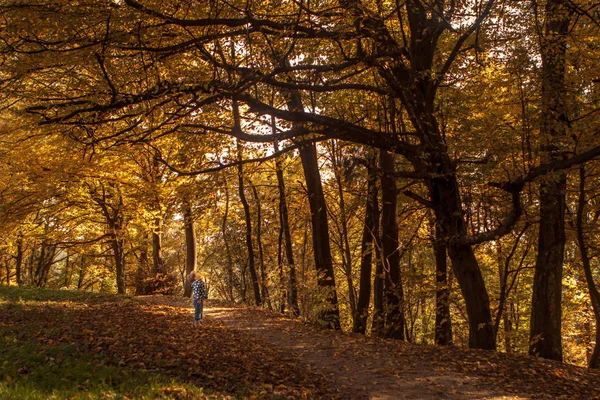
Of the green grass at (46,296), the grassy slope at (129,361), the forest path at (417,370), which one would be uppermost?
the green grass at (46,296)

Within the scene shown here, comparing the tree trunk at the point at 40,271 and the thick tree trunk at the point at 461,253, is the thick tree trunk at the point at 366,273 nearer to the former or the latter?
the thick tree trunk at the point at 461,253

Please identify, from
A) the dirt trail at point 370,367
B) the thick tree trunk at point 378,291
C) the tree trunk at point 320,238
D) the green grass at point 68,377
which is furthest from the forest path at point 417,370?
the green grass at point 68,377

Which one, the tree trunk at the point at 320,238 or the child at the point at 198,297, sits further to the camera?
the tree trunk at the point at 320,238

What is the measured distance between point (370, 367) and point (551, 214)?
5726 millimetres

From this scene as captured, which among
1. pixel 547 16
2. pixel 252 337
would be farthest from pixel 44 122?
pixel 547 16

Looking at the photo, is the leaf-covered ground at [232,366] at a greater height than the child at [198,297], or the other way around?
the child at [198,297]

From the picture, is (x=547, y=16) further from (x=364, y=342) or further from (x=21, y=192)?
(x=21, y=192)

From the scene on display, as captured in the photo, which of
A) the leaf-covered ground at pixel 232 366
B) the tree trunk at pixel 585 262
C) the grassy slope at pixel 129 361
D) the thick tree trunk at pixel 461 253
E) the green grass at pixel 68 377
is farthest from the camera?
the tree trunk at pixel 585 262

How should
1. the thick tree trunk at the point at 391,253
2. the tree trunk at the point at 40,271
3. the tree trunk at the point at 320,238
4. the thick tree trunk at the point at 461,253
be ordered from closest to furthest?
the thick tree trunk at the point at 461,253
the thick tree trunk at the point at 391,253
the tree trunk at the point at 320,238
the tree trunk at the point at 40,271

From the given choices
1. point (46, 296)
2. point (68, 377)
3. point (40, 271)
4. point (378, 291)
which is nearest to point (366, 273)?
point (378, 291)

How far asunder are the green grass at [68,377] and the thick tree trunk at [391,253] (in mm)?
7634

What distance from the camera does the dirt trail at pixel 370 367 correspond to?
287 inches

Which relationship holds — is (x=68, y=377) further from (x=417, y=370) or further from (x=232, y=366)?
(x=417, y=370)

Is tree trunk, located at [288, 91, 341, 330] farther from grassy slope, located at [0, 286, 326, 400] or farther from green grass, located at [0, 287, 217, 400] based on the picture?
green grass, located at [0, 287, 217, 400]
